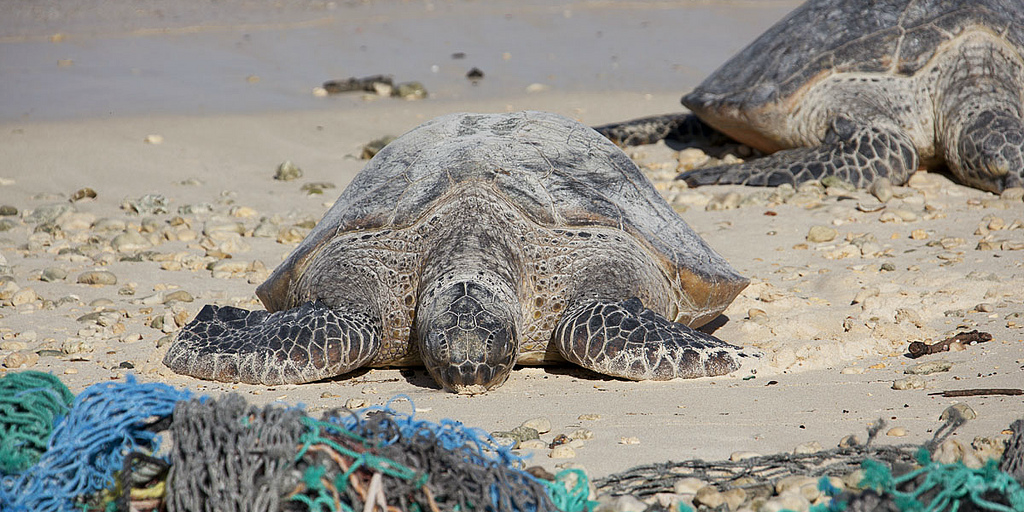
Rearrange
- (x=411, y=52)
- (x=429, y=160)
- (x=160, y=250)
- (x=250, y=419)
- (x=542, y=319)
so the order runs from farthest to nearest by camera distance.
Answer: (x=411, y=52), (x=160, y=250), (x=429, y=160), (x=542, y=319), (x=250, y=419)

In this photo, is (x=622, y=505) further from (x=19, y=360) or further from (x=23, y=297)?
(x=23, y=297)

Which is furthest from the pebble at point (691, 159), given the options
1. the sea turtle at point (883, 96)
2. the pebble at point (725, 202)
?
the pebble at point (725, 202)

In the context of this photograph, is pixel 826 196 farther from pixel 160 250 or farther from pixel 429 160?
pixel 160 250

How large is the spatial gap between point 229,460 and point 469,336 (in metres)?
1.56

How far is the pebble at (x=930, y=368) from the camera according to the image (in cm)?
330

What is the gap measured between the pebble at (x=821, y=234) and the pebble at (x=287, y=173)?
3701 millimetres

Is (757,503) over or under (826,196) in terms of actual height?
under

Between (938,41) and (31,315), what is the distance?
20.6ft

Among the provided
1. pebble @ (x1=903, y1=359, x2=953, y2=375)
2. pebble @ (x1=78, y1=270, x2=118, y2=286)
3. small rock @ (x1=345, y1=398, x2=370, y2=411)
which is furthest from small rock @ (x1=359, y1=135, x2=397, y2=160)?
pebble @ (x1=903, y1=359, x2=953, y2=375)

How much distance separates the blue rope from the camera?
2.00 m

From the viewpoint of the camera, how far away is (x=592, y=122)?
28.9 ft

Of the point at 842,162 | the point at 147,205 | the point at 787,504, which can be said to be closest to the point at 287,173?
the point at 147,205

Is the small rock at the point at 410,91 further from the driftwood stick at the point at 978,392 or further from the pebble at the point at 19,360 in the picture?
the driftwood stick at the point at 978,392

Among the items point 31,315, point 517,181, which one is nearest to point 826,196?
point 517,181
